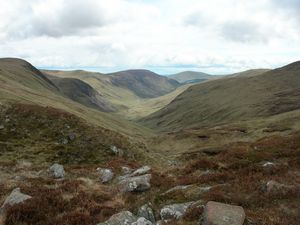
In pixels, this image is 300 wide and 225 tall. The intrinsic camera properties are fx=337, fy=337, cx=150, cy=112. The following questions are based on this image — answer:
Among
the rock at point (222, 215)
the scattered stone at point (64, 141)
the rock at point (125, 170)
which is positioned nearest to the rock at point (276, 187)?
the rock at point (222, 215)

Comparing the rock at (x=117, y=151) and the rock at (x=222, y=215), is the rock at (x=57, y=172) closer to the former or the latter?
the rock at (x=222, y=215)

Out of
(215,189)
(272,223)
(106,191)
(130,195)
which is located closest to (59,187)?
(106,191)

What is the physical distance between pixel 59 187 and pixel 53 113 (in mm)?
36622

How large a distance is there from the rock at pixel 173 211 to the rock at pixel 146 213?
44cm

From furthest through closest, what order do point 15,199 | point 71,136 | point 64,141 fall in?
1. point 71,136
2. point 64,141
3. point 15,199

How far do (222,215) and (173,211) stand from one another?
9.94 ft

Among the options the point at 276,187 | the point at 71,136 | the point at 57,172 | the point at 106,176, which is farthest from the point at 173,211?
the point at 71,136

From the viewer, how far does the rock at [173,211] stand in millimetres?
14430

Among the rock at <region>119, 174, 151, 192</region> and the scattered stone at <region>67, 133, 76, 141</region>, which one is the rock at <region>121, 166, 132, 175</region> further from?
the scattered stone at <region>67, 133, 76, 141</region>

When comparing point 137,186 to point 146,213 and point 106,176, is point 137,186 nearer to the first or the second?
point 146,213

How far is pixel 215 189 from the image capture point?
57.9 feet

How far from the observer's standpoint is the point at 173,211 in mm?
14750

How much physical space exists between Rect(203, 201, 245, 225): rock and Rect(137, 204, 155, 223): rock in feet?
9.45

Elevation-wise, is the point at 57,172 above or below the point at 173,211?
below
